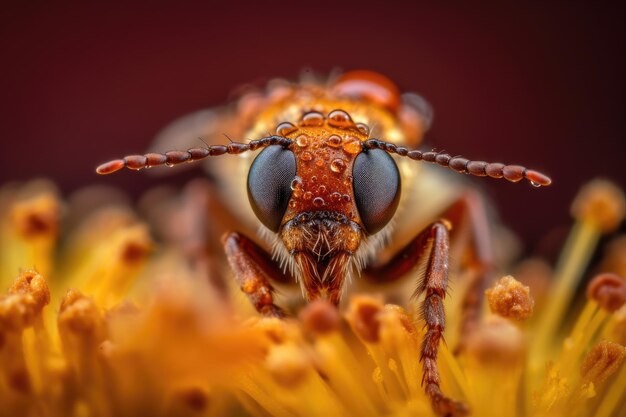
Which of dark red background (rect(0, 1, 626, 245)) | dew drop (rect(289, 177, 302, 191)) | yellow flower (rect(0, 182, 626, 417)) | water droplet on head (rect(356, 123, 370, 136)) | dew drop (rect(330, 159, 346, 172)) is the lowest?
yellow flower (rect(0, 182, 626, 417))

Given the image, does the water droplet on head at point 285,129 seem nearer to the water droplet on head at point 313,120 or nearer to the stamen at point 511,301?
the water droplet on head at point 313,120

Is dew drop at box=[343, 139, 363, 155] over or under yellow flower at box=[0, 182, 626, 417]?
over

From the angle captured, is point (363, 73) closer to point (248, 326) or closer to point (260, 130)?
point (260, 130)

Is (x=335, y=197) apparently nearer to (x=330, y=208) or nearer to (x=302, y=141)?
(x=330, y=208)

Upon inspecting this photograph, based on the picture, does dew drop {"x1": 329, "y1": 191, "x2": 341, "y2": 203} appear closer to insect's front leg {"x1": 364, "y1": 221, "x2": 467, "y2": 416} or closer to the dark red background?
insect's front leg {"x1": 364, "y1": 221, "x2": 467, "y2": 416}

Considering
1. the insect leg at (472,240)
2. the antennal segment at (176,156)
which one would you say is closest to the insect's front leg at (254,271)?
the antennal segment at (176,156)

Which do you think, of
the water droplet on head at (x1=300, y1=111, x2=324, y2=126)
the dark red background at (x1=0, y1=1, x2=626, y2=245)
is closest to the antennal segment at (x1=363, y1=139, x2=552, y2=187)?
the water droplet on head at (x1=300, y1=111, x2=324, y2=126)

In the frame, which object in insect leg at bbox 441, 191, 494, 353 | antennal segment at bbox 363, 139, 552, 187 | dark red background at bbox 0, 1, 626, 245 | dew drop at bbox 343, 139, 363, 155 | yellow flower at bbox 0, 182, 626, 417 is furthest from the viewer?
dark red background at bbox 0, 1, 626, 245

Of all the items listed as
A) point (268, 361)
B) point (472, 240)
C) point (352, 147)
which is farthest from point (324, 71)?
point (268, 361)
